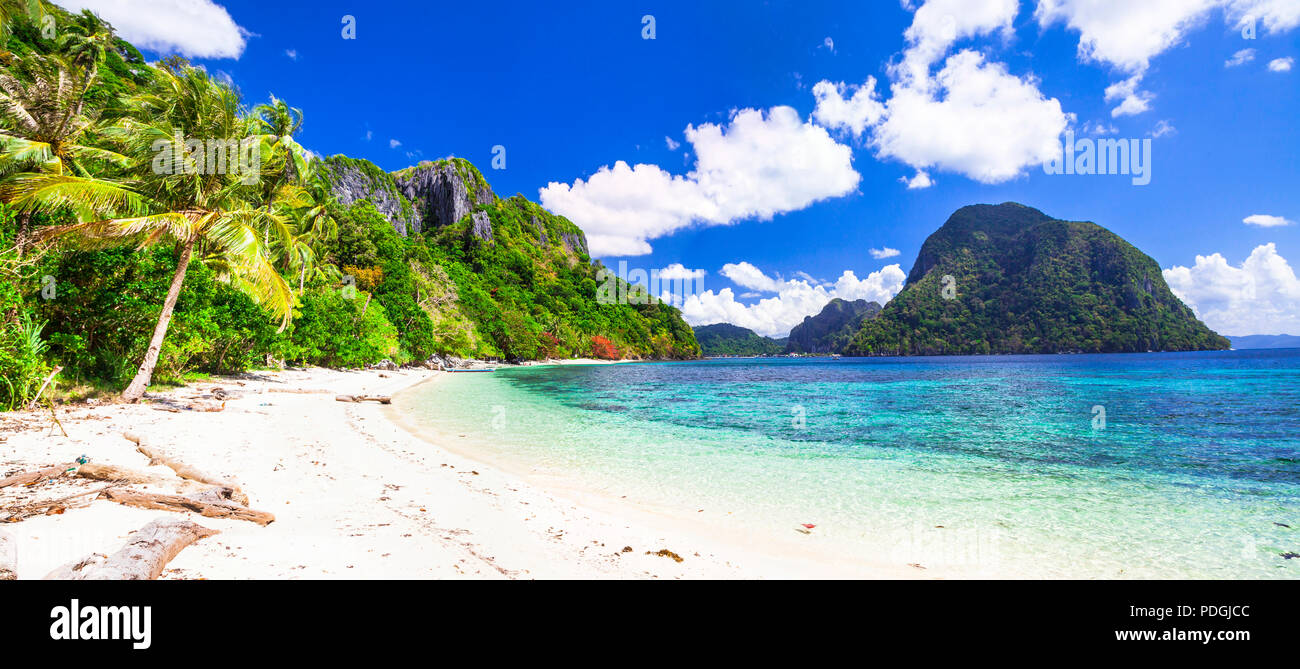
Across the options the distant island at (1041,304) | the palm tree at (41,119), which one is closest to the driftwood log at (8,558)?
the palm tree at (41,119)

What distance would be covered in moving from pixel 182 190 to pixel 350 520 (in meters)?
13.0

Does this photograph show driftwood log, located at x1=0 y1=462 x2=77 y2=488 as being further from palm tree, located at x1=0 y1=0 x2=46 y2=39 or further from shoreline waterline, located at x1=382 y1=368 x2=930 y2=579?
palm tree, located at x1=0 y1=0 x2=46 y2=39

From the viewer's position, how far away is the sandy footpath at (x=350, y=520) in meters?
3.29

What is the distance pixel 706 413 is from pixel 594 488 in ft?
37.0

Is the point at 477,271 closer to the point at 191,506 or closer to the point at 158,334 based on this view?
the point at 158,334

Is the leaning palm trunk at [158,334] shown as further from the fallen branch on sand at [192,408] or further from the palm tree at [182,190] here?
the fallen branch on sand at [192,408]

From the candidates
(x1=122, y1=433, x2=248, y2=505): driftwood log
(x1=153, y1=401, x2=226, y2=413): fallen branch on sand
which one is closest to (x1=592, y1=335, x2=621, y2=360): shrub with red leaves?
(x1=153, y1=401, x2=226, y2=413): fallen branch on sand

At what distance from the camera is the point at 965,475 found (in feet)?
27.4

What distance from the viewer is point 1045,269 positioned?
130 m

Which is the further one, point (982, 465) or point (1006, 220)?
point (1006, 220)

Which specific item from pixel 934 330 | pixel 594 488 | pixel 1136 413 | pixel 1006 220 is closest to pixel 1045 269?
pixel 934 330

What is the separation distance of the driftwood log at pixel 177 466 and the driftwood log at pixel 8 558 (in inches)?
60.1
